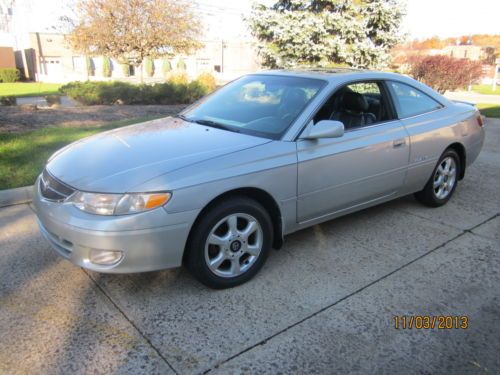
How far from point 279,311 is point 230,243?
580 millimetres

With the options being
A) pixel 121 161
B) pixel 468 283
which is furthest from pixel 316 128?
pixel 468 283

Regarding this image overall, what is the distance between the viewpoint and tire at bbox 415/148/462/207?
472cm

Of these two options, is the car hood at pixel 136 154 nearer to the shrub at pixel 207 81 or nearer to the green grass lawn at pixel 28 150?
the green grass lawn at pixel 28 150

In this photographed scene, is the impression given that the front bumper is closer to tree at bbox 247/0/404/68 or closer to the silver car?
the silver car

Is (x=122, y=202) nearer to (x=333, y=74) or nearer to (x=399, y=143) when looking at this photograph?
(x=333, y=74)

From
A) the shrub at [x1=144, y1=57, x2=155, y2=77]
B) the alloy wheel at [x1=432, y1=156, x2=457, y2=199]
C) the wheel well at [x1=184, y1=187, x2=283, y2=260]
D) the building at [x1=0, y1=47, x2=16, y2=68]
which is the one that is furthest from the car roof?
the building at [x1=0, y1=47, x2=16, y2=68]

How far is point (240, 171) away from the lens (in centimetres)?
299

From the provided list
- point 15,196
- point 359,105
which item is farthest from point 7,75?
point 359,105

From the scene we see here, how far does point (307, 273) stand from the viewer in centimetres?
342

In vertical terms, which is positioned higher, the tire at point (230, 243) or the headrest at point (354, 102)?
the headrest at point (354, 102)

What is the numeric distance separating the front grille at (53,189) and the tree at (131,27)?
1719 centimetres

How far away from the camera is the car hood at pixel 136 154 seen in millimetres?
2789
